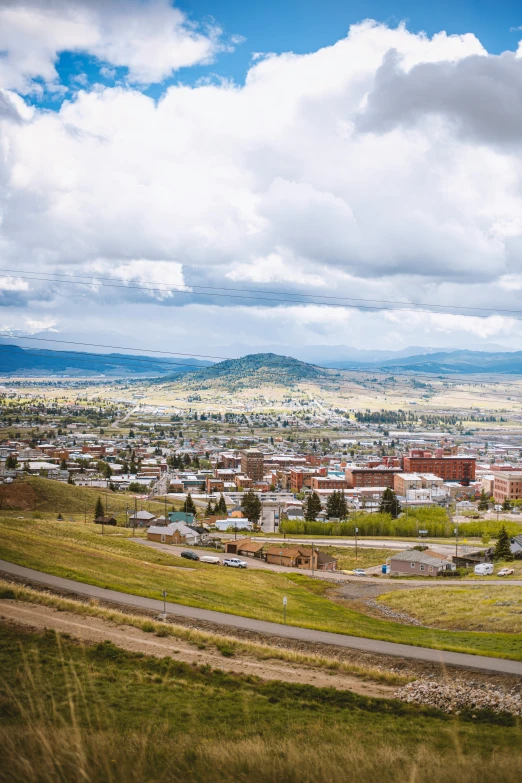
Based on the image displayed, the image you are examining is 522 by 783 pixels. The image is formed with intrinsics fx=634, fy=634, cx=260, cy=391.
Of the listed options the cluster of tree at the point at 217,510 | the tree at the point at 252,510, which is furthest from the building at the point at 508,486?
the cluster of tree at the point at 217,510

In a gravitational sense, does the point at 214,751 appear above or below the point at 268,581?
above

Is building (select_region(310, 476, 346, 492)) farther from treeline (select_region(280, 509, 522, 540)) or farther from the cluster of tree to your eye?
treeline (select_region(280, 509, 522, 540))

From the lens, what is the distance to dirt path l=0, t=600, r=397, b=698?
11.3 metres

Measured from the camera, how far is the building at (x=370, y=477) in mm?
90938

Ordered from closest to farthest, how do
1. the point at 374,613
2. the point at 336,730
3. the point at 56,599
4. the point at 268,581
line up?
1. the point at 336,730
2. the point at 56,599
3. the point at 374,613
4. the point at 268,581

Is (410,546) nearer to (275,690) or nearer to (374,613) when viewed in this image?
(374,613)

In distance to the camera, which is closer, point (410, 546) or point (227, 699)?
point (227, 699)

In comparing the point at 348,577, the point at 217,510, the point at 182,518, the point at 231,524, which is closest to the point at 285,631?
the point at 348,577

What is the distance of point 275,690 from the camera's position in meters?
10.4

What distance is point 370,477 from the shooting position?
92312mm

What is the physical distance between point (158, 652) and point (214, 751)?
7.16m

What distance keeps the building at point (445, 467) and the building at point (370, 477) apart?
9.55 m

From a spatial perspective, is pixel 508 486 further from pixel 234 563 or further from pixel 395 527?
pixel 234 563

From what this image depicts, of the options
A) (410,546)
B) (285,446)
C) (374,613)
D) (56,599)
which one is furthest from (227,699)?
(285,446)
